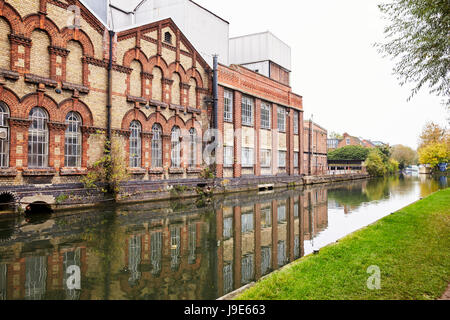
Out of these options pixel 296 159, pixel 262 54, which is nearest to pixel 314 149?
pixel 296 159

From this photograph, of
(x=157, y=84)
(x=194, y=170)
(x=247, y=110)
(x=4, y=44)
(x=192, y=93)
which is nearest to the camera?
(x=4, y=44)

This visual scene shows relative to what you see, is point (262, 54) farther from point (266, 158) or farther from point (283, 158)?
point (266, 158)

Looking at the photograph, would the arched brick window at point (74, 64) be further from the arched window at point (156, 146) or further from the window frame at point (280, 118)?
the window frame at point (280, 118)

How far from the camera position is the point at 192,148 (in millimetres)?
22375

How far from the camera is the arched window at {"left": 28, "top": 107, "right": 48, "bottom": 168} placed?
45.6ft

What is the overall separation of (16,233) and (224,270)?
23.0ft

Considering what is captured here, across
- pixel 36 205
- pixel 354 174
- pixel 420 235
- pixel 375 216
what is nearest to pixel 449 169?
pixel 354 174

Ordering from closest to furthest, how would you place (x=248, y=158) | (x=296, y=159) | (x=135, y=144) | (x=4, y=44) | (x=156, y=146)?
(x=4, y=44), (x=135, y=144), (x=156, y=146), (x=248, y=158), (x=296, y=159)

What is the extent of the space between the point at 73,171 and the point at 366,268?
1370 centimetres

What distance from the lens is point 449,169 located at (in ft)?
227

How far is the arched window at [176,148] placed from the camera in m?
20.9

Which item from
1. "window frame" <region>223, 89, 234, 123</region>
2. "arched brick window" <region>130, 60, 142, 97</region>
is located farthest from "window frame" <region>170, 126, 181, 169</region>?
"window frame" <region>223, 89, 234, 123</region>

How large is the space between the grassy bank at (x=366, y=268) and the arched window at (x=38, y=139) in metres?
12.6

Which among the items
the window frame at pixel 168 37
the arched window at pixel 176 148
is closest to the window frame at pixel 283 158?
the arched window at pixel 176 148
